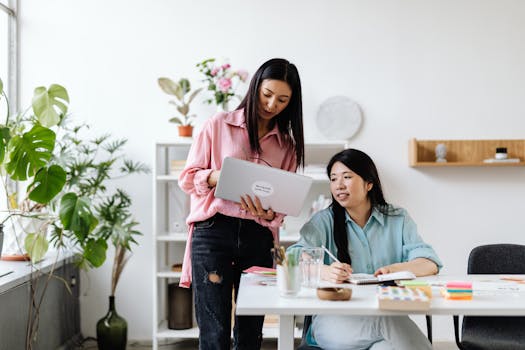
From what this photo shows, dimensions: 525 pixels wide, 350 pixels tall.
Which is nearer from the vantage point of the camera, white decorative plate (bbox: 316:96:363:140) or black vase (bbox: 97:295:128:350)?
black vase (bbox: 97:295:128:350)

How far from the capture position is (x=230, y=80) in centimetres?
370

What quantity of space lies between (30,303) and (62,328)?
58 cm

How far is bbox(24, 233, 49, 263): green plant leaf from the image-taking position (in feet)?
9.97

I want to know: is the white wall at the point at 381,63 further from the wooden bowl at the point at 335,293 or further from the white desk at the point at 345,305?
the wooden bowl at the point at 335,293

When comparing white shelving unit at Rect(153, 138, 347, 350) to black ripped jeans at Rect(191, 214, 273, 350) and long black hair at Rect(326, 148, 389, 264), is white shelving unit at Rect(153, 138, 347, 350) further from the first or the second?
black ripped jeans at Rect(191, 214, 273, 350)

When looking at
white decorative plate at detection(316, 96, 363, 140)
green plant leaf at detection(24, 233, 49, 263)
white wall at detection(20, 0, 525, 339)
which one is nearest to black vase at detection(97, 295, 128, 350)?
green plant leaf at detection(24, 233, 49, 263)

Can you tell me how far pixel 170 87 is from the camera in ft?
12.4

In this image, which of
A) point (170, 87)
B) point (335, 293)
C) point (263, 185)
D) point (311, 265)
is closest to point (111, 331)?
point (170, 87)

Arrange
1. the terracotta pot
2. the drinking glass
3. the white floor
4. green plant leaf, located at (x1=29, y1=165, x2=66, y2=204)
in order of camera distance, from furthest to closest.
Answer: the white floor
the terracotta pot
green plant leaf, located at (x1=29, y1=165, x2=66, y2=204)
the drinking glass

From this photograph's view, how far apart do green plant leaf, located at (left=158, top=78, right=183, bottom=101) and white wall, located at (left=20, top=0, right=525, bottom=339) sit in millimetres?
173

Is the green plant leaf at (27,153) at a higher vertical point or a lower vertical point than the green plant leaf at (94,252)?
higher

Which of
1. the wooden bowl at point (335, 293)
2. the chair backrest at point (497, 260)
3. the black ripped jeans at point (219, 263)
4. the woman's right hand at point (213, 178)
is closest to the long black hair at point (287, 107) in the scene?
the woman's right hand at point (213, 178)

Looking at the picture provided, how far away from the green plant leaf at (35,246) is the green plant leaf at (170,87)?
120cm

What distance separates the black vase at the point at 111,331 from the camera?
11.9ft
